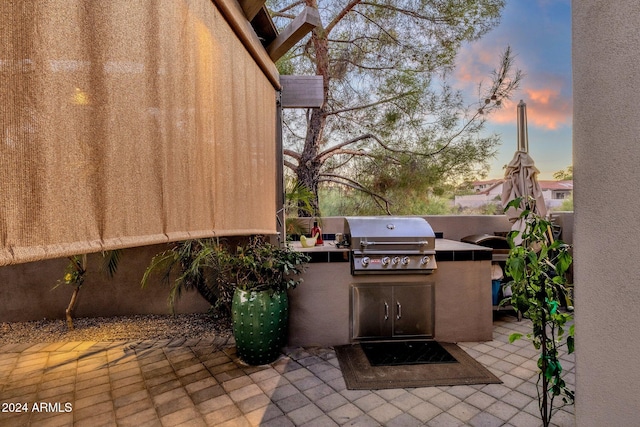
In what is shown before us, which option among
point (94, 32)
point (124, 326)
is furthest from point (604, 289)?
point (124, 326)

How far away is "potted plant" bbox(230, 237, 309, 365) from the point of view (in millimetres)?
3051

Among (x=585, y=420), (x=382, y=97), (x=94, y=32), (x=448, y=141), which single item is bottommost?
(x=585, y=420)

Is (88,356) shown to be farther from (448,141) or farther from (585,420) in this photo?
(448,141)

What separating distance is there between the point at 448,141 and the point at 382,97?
1.60 meters

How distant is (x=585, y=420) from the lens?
123 cm

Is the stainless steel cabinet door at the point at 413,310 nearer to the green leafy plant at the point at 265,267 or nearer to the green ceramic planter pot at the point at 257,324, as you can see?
the green leafy plant at the point at 265,267

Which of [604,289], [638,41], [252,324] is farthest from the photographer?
[252,324]

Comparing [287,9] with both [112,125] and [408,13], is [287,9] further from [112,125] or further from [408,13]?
[112,125]

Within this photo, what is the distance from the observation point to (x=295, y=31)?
323 centimetres

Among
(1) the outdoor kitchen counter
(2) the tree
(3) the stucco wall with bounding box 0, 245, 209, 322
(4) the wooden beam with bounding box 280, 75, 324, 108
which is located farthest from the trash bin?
(3) the stucco wall with bounding box 0, 245, 209, 322

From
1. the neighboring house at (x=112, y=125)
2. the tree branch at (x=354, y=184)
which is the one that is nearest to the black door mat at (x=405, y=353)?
the neighboring house at (x=112, y=125)

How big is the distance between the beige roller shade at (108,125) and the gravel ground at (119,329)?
2673 millimetres

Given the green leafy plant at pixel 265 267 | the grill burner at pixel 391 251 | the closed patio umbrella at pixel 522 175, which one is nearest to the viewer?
the green leafy plant at pixel 265 267

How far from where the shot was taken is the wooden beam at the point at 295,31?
313cm
